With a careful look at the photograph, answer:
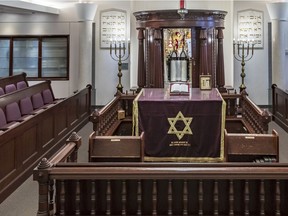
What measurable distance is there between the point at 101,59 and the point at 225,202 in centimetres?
887

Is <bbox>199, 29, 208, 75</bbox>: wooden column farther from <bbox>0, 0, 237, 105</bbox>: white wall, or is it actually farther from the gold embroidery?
the gold embroidery

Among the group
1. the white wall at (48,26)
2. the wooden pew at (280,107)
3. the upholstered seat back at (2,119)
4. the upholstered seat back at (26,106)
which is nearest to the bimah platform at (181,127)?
the upholstered seat back at (2,119)

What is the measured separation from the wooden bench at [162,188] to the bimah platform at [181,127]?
2.99 meters

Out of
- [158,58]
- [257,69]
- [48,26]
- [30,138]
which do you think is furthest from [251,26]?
[30,138]

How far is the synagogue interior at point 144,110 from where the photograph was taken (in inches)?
112

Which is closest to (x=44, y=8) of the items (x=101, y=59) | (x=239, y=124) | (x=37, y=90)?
(x=101, y=59)

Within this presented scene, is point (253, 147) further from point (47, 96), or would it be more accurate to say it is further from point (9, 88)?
point (9, 88)

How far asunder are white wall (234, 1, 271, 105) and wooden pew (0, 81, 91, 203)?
5007 millimetres

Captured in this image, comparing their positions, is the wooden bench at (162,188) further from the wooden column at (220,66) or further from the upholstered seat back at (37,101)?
the wooden column at (220,66)

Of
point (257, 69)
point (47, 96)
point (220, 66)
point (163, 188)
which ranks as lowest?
point (163, 188)

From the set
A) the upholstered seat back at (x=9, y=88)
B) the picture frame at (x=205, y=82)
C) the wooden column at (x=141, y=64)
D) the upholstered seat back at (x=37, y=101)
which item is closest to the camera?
the picture frame at (x=205, y=82)

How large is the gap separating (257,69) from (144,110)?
619cm

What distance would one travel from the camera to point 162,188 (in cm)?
290

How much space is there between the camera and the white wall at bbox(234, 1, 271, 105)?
36.2 feet
